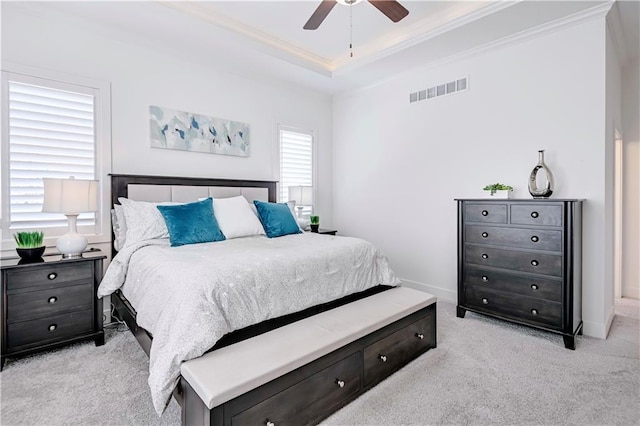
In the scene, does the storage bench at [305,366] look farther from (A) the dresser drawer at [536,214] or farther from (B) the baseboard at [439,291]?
(B) the baseboard at [439,291]

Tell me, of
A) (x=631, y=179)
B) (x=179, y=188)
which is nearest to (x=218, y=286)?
(x=179, y=188)

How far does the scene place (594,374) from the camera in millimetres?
2334

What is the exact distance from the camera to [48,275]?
8.29ft

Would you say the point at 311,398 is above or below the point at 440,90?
below

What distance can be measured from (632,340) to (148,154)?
16.0 ft

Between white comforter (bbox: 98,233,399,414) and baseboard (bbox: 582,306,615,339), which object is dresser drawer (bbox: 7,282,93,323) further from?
baseboard (bbox: 582,306,615,339)

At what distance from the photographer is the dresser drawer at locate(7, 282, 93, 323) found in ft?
7.88

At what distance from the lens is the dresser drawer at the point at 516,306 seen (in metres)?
2.81

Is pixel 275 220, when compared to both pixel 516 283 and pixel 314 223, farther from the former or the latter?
pixel 516 283

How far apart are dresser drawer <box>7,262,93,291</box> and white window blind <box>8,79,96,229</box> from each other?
65 centimetres

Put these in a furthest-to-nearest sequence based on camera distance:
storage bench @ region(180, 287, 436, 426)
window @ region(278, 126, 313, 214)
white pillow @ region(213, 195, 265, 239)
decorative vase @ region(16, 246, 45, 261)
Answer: window @ region(278, 126, 313, 214)
white pillow @ region(213, 195, 265, 239)
decorative vase @ region(16, 246, 45, 261)
storage bench @ region(180, 287, 436, 426)

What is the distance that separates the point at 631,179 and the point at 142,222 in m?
5.44

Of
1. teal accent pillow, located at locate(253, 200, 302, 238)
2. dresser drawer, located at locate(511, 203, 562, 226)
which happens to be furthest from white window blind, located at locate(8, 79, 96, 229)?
dresser drawer, located at locate(511, 203, 562, 226)

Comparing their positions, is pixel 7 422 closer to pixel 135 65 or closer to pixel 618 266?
pixel 135 65
